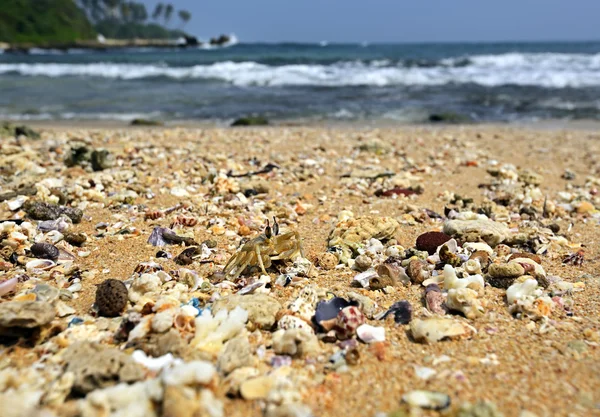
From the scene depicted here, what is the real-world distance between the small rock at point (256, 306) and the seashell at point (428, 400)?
0.78m

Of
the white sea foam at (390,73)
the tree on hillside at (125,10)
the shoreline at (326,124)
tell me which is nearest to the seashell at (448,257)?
the shoreline at (326,124)

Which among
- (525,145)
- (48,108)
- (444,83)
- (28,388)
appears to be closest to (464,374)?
(28,388)

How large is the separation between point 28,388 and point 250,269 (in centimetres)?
143

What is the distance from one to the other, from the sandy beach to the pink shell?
0.06 metres

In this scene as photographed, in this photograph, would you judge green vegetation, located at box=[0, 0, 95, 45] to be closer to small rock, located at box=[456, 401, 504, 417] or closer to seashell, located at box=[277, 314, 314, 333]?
seashell, located at box=[277, 314, 314, 333]

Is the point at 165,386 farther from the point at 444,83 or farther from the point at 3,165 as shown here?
the point at 444,83

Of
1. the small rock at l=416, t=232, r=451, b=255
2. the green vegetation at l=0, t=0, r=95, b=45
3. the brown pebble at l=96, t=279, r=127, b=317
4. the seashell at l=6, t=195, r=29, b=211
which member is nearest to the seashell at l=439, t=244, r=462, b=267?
the small rock at l=416, t=232, r=451, b=255

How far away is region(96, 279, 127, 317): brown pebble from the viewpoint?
2457mm

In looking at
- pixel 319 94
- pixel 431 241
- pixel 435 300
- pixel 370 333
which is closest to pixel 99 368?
pixel 370 333

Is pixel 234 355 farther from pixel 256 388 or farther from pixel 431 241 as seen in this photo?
→ pixel 431 241

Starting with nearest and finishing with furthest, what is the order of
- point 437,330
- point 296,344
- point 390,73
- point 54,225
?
point 296,344
point 437,330
point 54,225
point 390,73

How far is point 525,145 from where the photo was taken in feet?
27.3

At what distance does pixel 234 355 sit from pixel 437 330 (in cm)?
99

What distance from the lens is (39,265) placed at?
307cm
